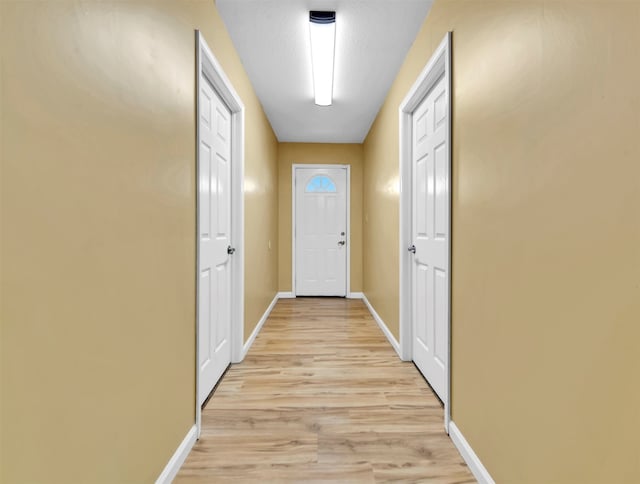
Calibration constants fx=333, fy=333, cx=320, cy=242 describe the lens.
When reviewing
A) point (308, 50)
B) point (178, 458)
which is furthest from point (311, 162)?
point (178, 458)

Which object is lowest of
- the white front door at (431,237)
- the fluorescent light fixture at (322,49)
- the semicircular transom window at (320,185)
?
the white front door at (431,237)

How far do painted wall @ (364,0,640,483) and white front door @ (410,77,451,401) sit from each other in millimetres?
338

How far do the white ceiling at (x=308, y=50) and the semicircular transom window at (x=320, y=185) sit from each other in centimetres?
139

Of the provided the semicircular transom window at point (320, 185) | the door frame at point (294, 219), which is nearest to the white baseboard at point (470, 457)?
the door frame at point (294, 219)

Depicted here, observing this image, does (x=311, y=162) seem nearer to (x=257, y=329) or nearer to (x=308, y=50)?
(x=308, y=50)

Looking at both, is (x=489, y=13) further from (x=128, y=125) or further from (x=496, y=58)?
(x=128, y=125)

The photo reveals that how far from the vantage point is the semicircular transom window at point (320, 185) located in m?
5.20

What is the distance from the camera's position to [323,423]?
1.79m

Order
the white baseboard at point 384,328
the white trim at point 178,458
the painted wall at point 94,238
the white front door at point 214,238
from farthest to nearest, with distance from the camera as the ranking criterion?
the white baseboard at point 384,328
the white front door at point 214,238
the white trim at point 178,458
the painted wall at point 94,238

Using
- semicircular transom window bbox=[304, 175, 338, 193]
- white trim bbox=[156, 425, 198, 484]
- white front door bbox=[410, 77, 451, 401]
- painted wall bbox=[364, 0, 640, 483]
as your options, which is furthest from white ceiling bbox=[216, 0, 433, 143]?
white trim bbox=[156, 425, 198, 484]

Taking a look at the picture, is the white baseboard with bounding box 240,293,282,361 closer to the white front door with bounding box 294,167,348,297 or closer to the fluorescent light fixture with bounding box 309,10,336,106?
the white front door with bounding box 294,167,348,297

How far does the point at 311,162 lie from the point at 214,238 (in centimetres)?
330

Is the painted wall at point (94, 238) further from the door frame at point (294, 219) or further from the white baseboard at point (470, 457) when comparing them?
the door frame at point (294, 219)

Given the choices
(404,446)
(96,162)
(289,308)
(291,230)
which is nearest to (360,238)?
(291,230)
